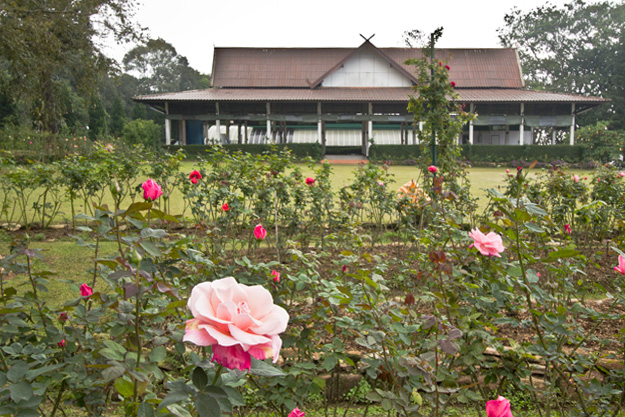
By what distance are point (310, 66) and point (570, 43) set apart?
22.3 m

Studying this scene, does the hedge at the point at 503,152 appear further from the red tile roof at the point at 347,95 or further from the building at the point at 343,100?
the red tile roof at the point at 347,95

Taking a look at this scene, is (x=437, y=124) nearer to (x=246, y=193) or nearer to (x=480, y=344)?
(x=246, y=193)

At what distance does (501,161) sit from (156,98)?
14231 mm

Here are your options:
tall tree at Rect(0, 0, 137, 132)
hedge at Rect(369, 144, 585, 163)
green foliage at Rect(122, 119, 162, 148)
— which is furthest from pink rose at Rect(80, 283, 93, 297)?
green foliage at Rect(122, 119, 162, 148)

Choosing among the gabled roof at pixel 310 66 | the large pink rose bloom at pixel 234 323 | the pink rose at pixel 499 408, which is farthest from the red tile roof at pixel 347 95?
the large pink rose bloom at pixel 234 323

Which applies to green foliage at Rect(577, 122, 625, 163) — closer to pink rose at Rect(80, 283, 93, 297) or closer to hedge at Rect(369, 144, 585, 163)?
hedge at Rect(369, 144, 585, 163)

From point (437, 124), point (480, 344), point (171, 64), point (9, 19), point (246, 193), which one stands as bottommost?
point (480, 344)

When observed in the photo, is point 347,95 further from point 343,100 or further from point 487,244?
point 487,244

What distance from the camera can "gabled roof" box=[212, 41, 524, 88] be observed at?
2406cm

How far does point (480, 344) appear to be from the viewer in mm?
1656

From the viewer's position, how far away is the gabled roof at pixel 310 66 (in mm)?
24062

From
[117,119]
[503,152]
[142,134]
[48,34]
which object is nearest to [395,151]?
[503,152]

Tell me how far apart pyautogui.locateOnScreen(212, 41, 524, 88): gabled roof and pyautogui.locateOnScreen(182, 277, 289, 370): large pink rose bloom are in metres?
23.3

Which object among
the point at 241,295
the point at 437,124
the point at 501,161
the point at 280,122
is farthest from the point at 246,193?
the point at 280,122
